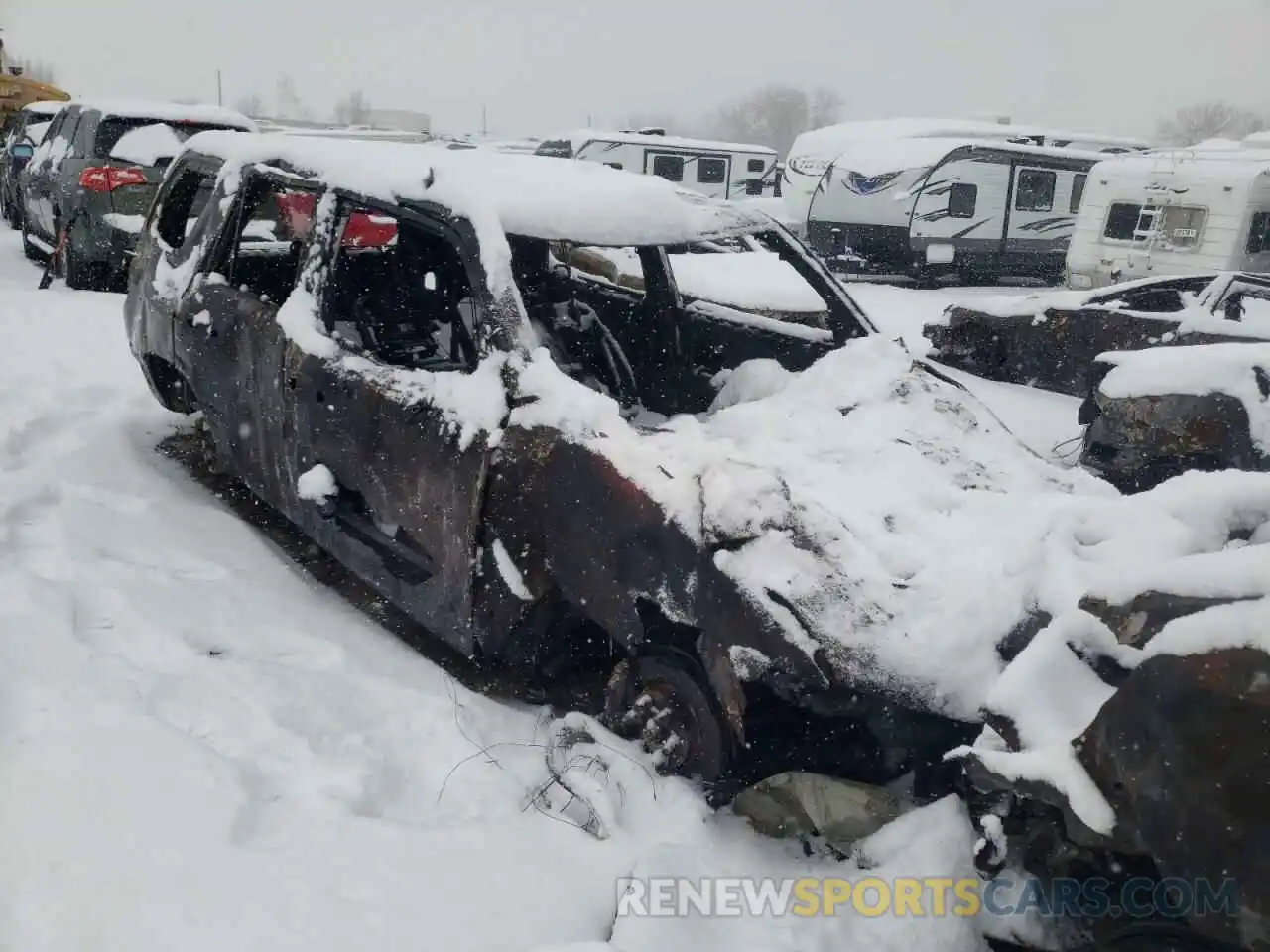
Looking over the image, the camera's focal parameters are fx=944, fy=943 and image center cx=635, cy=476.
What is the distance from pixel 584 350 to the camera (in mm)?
4340

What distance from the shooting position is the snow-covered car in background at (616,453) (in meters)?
2.40

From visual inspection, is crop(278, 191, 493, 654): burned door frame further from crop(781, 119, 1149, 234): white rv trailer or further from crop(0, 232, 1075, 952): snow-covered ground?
crop(781, 119, 1149, 234): white rv trailer

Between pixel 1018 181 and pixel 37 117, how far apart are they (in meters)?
14.4

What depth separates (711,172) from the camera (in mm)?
20656

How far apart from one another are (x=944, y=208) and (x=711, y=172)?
25.0 feet

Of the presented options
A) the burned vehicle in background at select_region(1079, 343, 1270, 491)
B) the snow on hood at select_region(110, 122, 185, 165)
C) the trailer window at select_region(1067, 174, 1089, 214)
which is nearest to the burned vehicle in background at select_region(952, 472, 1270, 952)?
the burned vehicle in background at select_region(1079, 343, 1270, 491)

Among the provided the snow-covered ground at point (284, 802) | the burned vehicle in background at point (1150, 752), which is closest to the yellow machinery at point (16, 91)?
the snow-covered ground at point (284, 802)

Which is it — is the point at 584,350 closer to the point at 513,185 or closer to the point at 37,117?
the point at 513,185

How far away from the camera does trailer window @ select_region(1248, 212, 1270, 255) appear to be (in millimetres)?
10935

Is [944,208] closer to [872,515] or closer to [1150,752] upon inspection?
[872,515]

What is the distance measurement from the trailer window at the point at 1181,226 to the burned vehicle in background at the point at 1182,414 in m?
7.91

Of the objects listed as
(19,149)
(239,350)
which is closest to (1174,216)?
(239,350)

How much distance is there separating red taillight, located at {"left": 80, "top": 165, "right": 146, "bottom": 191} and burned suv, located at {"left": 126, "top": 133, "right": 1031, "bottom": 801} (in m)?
4.32

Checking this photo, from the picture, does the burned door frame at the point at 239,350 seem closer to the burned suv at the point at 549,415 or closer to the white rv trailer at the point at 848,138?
the burned suv at the point at 549,415
